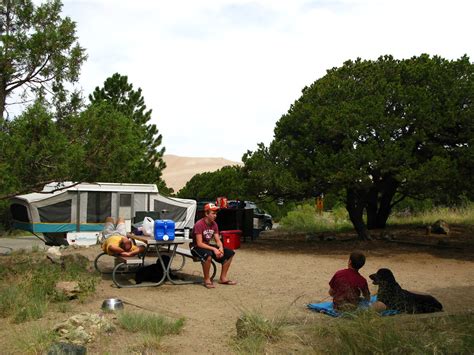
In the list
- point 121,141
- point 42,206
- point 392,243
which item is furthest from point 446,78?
point 42,206

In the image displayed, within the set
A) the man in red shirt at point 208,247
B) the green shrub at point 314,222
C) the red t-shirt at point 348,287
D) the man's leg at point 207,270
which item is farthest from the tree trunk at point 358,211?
the red t-shirt at point 348,287

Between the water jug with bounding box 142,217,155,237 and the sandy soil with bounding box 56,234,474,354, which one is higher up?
the water jug with bounding box 142,217,155,237

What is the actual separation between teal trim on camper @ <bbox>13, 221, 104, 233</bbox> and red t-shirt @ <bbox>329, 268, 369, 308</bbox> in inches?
454

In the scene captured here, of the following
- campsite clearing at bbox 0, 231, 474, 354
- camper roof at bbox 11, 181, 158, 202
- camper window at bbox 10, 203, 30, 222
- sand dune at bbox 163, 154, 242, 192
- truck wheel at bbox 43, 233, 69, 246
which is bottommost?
campsite clearing at bbox 0, 231, 474, 354

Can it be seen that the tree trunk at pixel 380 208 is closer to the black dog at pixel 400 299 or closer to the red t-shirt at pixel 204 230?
the red t-shirt at pixel 204 230

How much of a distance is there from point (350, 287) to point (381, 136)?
838 cm

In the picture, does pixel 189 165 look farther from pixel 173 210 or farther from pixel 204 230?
pixel 204 230

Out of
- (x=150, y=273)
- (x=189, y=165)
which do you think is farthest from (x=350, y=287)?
(x=189, y=165)

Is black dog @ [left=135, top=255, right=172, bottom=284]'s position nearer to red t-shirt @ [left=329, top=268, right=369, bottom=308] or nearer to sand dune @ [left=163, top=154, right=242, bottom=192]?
red t-shirt @ [left=329, top=268, right=369, bottom=308]

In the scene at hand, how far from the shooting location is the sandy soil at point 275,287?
6.26 meters

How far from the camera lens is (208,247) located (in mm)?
9000

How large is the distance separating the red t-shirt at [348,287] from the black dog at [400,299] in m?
0.22

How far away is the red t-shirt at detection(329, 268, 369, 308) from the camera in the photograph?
6.50m

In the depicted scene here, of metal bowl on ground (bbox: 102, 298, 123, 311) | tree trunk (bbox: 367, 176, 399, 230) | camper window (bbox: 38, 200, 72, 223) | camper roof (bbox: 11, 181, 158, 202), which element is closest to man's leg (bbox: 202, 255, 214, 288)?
metal bowl on ground (bbox: 102, 298, 123, 311)
